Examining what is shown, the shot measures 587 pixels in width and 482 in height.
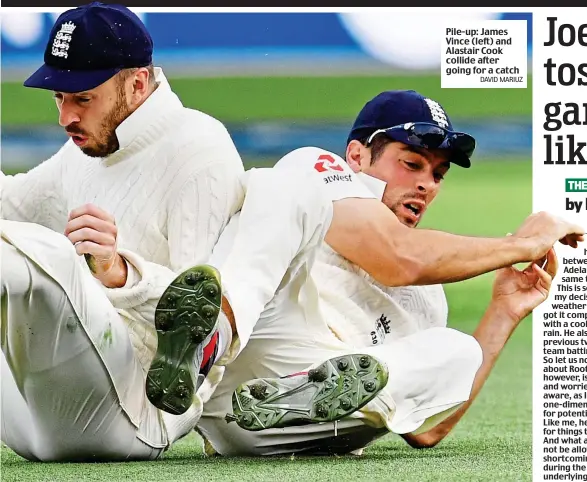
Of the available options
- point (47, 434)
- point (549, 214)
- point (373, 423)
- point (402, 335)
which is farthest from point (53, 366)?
point (549, 214)

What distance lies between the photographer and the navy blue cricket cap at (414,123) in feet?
5.98

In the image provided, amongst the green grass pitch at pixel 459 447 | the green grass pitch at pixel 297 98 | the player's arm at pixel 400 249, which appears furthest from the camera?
the green grass pitch at pixel 297 98

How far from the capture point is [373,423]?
152 cm

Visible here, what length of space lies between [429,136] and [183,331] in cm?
78

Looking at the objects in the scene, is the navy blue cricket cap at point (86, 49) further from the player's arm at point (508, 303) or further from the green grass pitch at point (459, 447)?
the player's arm at point (508, 303)

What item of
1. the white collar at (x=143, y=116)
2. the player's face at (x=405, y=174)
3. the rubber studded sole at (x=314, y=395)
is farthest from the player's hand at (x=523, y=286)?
the white collar at (x=143, y=116)

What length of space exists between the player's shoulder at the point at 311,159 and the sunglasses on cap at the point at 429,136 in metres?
0.15

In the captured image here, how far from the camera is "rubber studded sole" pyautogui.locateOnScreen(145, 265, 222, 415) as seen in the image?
3.94 ft

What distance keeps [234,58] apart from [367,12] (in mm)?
295

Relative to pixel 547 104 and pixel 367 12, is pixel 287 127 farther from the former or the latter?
pixel 547 104

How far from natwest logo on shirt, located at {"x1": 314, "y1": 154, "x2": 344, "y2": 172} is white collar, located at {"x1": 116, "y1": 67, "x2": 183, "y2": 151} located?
0.85 ft

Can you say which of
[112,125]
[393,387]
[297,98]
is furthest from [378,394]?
[297,98]

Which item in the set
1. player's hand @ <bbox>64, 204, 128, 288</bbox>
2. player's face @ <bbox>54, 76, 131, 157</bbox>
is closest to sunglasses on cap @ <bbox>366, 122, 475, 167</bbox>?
player's face @ <bbox>54, 76, 131, 157</bbox>

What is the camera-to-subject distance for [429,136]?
182 centimetres
